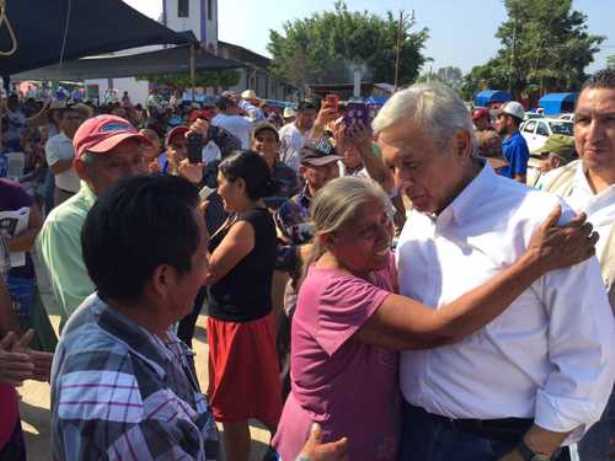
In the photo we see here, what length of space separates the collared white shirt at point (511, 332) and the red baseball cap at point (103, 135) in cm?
133

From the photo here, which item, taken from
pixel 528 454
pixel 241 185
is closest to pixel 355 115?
pixel 241 185

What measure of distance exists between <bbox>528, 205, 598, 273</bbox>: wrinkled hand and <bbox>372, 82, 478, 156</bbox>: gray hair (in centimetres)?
33

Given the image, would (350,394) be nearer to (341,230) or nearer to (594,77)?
(341,230)

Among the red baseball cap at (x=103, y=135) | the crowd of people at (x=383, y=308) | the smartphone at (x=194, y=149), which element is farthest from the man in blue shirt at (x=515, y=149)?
the red baseball cap at (x=103, y=135)

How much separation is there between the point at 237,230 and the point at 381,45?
51754 millimetres

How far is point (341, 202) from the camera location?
171 centimetres

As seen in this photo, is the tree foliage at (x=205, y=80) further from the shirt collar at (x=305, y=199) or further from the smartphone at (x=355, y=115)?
the smartphone at (x=355, y=115)

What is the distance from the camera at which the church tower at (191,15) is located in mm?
49438

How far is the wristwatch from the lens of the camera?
1.54 metres

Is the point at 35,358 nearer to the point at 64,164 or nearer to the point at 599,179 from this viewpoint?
the point at 599,179

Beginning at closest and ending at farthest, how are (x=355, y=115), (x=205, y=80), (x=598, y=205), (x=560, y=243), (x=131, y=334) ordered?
(x=131, y=334) → (x=560, y=243) → (x=598, y=205) → (x=355, y=115) → (x=205, y=80)

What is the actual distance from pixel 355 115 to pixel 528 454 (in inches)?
85.9

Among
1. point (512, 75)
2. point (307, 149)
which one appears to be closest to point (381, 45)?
point (512, 75)

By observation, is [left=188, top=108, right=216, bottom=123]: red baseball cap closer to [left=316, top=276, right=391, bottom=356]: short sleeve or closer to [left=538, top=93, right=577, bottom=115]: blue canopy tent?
[left=316, top=276, right=391, bottom=356]: short sleeve
